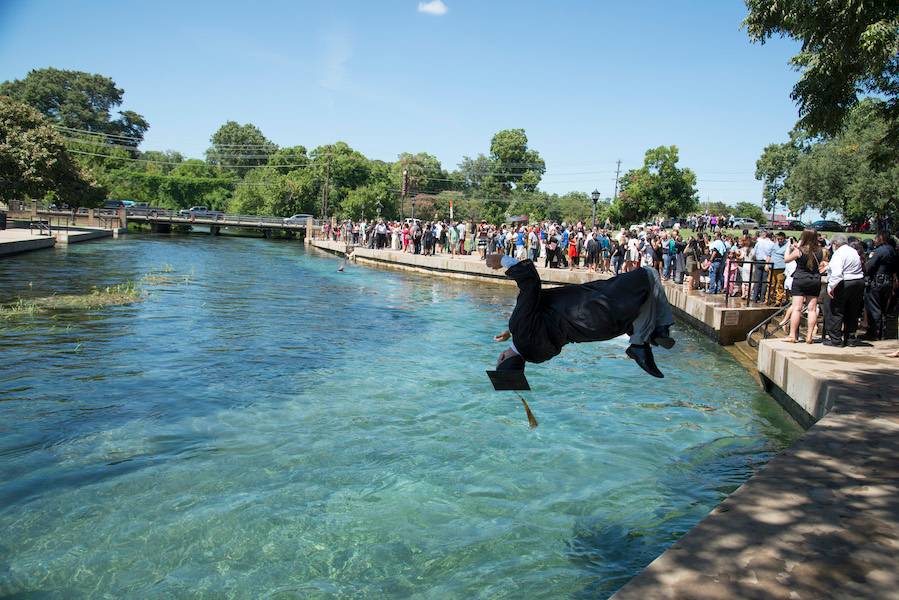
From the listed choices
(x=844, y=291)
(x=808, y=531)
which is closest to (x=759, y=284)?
(x=844, y=291)

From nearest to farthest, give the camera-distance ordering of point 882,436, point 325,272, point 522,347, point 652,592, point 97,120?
1. point 652,592
2. point 522,347
3. point 882,436
4. point 325,272
5. point 97,120

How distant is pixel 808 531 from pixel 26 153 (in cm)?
5172

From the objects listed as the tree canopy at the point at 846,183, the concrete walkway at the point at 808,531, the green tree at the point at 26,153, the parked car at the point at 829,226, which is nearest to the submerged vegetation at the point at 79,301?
the concrete walkway at the point at 808,531

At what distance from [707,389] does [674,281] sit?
11.5 meters

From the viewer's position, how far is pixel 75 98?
103 meters

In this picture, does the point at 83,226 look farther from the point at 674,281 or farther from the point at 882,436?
the point at 882,436

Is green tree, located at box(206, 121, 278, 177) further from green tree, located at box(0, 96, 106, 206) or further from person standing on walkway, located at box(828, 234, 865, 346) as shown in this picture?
person standing on walkway, located at box(828, 234, 865, 346)

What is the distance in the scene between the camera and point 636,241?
23.2 metres

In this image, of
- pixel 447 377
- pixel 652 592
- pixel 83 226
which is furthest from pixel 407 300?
pixel 83 226

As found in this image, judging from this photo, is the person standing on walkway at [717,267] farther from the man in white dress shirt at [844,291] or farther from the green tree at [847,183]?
the green tree at [847,183]

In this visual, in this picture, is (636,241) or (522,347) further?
(636,241)

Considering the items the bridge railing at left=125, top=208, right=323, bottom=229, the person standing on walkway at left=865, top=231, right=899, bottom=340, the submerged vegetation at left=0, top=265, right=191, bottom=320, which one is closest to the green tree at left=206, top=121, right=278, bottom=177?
the bridge railing at left=125, top=208, right=323, bottom=229

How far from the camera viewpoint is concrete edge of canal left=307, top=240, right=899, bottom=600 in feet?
11.3

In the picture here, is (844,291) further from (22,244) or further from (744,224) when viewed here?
(744,224)
